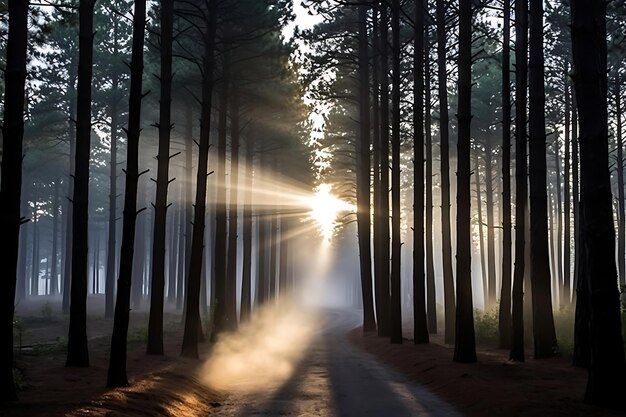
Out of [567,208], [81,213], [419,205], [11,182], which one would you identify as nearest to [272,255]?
[567,208]

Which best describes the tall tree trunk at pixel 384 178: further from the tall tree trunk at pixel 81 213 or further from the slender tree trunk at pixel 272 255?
the slender tree trunk at pixel 272 255

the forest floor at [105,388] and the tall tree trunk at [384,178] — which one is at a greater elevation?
the tall tree trunk at [384,178]

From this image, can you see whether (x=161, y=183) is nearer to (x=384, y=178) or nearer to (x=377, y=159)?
(x=384, y=178)

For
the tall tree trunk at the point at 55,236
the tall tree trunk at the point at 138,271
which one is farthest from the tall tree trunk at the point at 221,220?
the tall tree trunk at the point at 55,236

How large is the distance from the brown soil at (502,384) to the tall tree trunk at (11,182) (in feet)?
23.2

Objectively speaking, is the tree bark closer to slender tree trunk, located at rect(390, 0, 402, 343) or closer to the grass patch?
slender tree trunk, located at rect(390, 0, 402, 343)

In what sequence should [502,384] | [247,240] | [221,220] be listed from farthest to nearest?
[247,240] < [221,220] < [502,384]

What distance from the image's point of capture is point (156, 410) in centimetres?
1023

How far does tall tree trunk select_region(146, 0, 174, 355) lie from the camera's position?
62.9 ft

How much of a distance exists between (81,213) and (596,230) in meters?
11.7

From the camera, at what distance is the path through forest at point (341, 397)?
1092cm

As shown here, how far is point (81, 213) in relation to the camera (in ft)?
53.4

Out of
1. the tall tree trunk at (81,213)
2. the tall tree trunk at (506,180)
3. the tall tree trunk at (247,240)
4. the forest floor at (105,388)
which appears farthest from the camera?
the tall tree trunk at (247,240)

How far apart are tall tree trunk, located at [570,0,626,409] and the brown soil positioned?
52 centimetres
